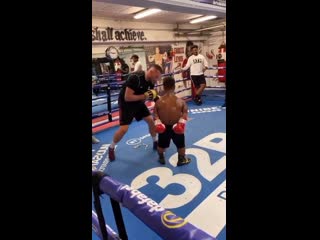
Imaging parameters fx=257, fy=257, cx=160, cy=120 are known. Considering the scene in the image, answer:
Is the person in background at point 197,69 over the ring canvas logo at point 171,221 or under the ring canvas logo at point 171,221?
over

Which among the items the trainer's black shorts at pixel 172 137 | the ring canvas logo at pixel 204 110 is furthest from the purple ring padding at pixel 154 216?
the ring canvas logo at pixel 204 110

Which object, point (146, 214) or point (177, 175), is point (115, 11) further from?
point (146, 214)

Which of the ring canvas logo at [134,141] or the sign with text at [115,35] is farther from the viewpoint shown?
the sign with text at [115,35]

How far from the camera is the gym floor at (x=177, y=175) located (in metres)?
2.55

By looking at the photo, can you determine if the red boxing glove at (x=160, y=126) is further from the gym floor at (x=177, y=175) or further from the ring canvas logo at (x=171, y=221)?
the ring canvas logo at (x=171, y=221)

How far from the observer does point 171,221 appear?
106 cm

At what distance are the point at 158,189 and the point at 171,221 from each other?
2.11 metres

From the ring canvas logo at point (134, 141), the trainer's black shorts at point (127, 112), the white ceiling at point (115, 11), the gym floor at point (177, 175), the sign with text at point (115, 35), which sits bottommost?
the gym floor at point (177, 175)

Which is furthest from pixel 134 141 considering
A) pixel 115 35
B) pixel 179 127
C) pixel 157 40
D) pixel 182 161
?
pixel 157 40

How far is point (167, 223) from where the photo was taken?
1.05 meters
